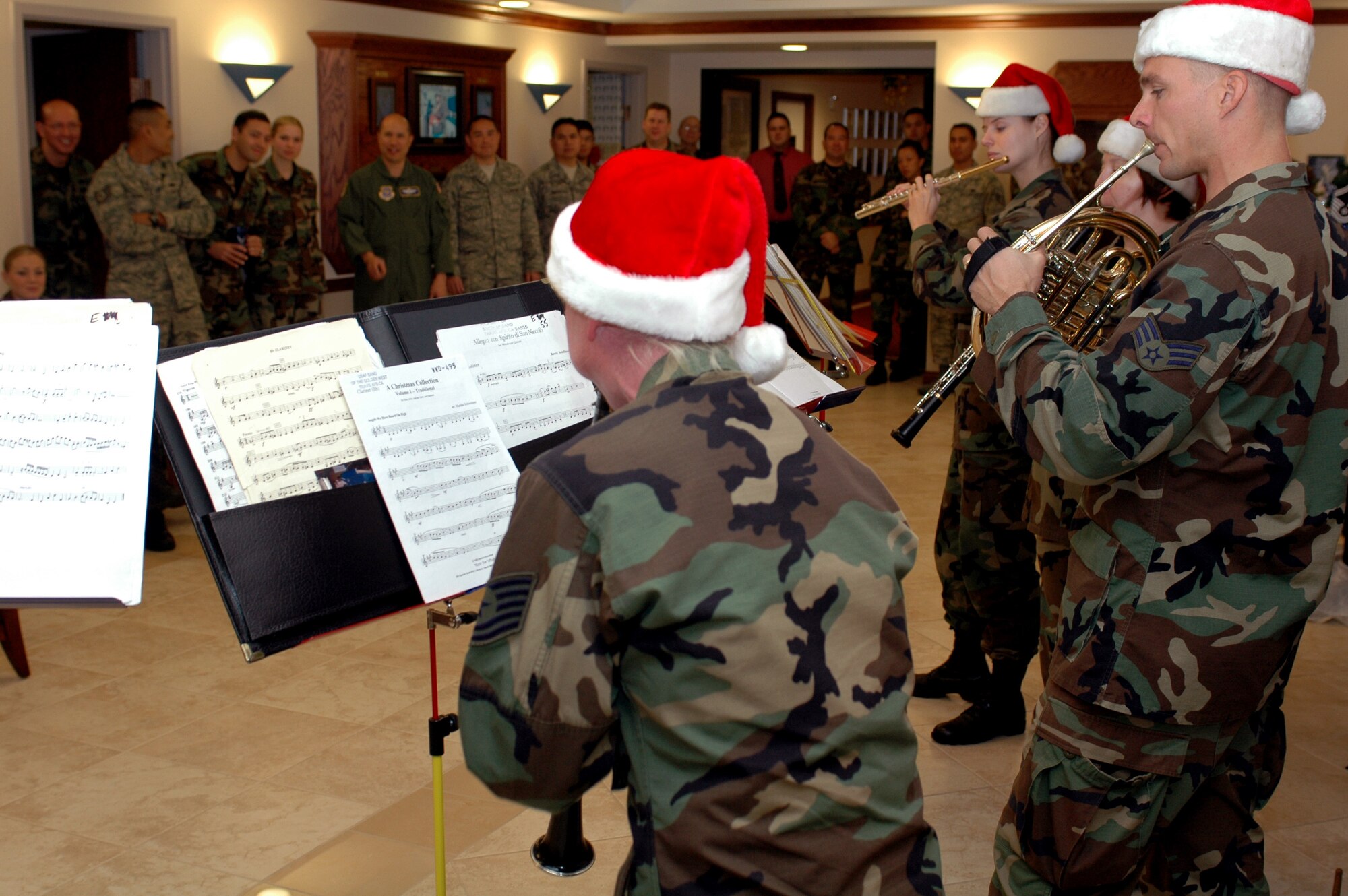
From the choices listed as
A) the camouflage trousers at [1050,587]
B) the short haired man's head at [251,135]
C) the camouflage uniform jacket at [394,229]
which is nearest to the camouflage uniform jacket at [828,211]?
the camouflage uniform jacket at [394,229]

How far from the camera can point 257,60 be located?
6559 mm

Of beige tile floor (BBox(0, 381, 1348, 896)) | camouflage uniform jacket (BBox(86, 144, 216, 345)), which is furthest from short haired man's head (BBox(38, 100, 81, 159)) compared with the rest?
beige tile floor (BBox(0, 381, 1348, 896))

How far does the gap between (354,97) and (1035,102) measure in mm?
5165

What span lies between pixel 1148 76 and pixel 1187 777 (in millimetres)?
1010

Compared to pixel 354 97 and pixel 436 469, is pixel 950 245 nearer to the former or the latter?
pixel 436 469

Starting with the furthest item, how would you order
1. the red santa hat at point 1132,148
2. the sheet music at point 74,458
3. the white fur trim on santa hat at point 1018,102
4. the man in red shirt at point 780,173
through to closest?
the man in red shirt at point 780,173, the white fur trim on santa hat at point 1018,102, the red santa hat at point 1132,148, the sheet music at point 74,458

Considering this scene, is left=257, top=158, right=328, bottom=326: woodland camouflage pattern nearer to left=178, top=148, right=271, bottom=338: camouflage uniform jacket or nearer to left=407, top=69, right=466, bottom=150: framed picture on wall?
left=178, top=148, right=271, bottom=338: camouflage uniform jacket

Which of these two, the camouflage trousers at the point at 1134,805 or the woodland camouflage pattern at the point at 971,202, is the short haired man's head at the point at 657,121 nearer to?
the woodland camouflage pattern at the point at 971,202

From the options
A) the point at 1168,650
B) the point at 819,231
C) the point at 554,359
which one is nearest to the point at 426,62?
the point at 819,231

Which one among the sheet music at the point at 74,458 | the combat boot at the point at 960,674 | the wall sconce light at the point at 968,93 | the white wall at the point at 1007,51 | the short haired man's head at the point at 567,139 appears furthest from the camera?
the wall sconce light at the point at 968,93

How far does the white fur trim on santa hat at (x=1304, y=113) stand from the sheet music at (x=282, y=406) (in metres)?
1.36

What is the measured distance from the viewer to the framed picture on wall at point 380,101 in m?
7.28

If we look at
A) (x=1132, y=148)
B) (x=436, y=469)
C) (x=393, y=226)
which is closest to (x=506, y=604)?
(x=436, y=469)

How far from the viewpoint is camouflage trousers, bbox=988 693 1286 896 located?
1754 millimetres
